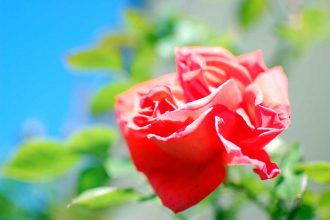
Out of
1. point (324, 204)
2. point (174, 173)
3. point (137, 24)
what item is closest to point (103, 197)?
point (174, 173)

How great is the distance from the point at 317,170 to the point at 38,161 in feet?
1.12

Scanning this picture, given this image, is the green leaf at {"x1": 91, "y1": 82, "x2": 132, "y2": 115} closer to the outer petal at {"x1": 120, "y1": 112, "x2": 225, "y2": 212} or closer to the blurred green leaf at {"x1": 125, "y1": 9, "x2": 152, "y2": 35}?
the blurred green leaf at {"x1": 125, "y1": 9, "x2": 152, "y2": 35}

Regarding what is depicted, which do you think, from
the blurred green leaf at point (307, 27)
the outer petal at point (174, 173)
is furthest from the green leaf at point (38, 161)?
the blurred green leaf at point (307, 27)

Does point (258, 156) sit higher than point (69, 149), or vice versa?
point (69, 149)

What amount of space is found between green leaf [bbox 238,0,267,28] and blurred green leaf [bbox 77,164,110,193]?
1.53 ft

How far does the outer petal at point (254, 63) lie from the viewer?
48 cm

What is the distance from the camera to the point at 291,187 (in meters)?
0.47

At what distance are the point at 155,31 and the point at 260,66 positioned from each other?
44 cm

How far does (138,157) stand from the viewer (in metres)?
0.45

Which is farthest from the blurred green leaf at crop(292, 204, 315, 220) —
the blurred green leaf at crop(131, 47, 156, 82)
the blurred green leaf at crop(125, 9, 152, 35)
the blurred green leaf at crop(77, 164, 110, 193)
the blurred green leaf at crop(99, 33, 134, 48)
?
the blurred green leaf at crop(99, 33, 134, 48)

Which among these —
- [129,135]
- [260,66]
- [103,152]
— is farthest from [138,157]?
[103,152]

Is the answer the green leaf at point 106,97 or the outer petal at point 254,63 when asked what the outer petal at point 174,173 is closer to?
the outer petal at point 254,63

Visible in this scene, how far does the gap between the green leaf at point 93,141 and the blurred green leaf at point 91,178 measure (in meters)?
0.03

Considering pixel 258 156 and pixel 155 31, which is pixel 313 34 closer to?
pixel 155 31
